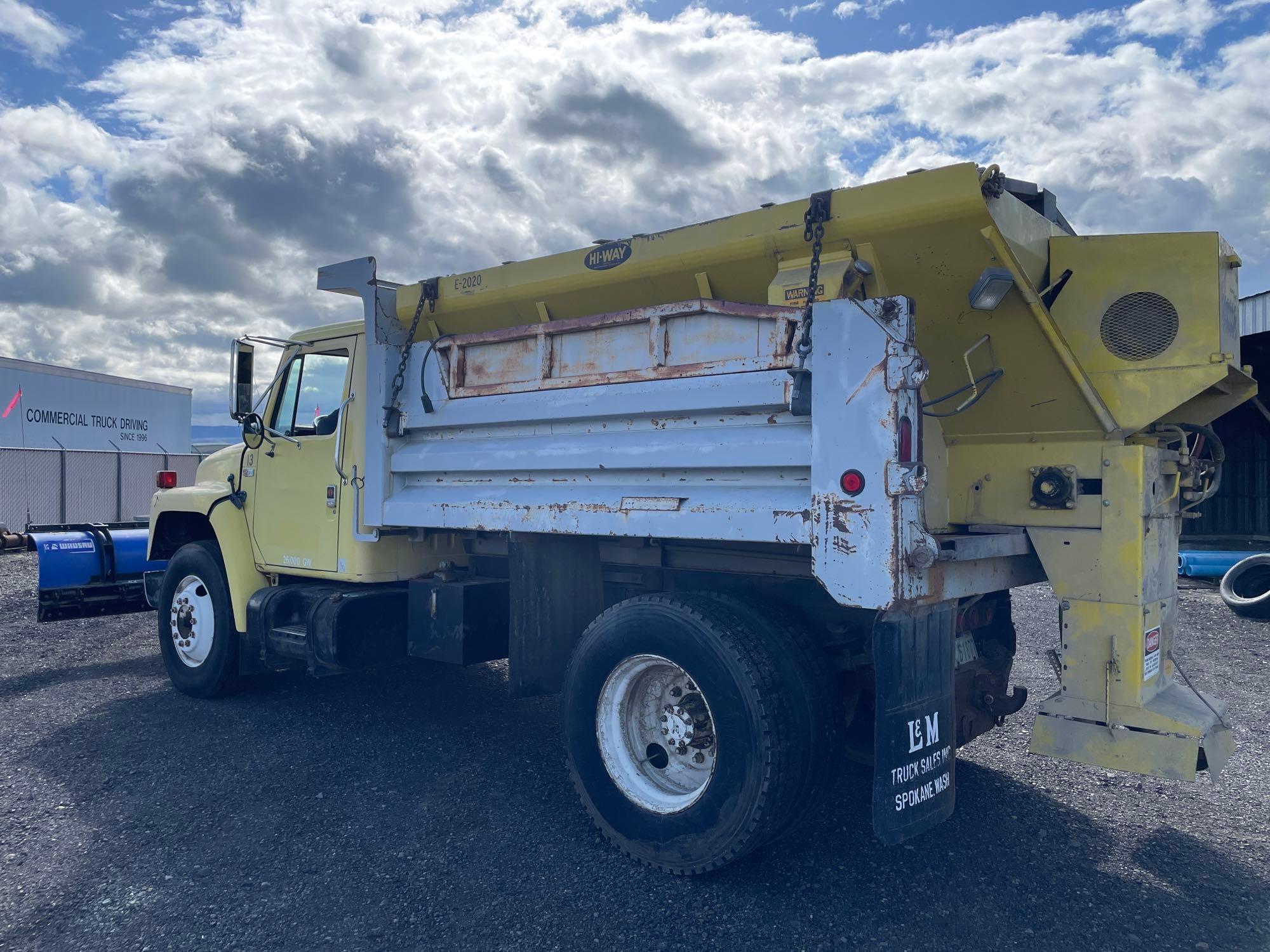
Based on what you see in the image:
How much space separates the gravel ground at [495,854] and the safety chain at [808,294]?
1.92 metres

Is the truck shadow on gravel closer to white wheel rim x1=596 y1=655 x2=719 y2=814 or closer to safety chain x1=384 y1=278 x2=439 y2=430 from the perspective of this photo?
white wheel rim x1=596 y1=655 x2=719 y2=814

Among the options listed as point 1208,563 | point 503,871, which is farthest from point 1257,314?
point 503,871

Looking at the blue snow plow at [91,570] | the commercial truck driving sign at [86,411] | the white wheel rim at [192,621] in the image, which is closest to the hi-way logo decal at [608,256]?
the white wheel rim at [192,621]

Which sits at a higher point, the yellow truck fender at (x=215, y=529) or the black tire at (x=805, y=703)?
the yellow truck fender at (x=215, y=529)

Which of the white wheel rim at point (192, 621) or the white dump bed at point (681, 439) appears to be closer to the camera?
the white dump bed at point (681, 439)

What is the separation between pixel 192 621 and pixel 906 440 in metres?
5.24

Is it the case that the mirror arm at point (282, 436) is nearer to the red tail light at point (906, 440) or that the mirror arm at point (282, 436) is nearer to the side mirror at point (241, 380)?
the side mirror at point (241, 380)

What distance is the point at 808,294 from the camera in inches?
136

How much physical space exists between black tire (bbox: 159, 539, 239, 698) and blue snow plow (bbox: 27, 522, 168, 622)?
122 cm

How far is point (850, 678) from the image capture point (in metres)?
3.71

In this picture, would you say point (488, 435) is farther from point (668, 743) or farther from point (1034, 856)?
point (1034, 856)

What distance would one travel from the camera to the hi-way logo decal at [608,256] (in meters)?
4.03

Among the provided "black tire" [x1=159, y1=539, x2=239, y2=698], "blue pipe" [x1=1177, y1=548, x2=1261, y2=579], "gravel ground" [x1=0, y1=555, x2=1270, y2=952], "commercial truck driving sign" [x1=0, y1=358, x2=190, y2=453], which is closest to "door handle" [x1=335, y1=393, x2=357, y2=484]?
"black tire" [x1=159, y1=539, x2=239, y2=698]

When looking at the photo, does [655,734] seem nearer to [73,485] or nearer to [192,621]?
[192,621]
